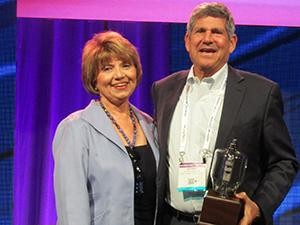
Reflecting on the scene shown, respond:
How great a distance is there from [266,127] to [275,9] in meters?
1.44

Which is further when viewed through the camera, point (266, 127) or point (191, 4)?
point (191, 4)

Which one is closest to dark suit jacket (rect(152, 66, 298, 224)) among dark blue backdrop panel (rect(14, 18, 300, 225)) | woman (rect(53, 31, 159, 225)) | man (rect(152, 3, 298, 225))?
man (rect(152, 3, 298, 225))

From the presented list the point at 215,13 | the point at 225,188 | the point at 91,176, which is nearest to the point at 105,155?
the point at 91,176

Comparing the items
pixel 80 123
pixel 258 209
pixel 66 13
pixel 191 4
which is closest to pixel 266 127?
pixel 258 209

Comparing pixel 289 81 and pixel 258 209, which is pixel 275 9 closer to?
pixel 289 81

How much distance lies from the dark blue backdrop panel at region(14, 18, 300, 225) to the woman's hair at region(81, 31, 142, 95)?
1.28 m

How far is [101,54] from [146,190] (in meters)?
0.51

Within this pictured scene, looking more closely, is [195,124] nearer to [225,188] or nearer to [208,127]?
[208,127]

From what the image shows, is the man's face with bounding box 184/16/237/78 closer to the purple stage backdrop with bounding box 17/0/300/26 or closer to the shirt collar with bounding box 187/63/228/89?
the shirt collar with bounding box 187/63/228/89

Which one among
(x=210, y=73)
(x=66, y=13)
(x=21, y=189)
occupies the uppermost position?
(x=66, y=13)

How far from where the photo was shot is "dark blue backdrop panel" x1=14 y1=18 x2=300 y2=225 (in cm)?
321

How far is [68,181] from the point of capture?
1886mm

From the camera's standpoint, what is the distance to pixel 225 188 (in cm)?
183

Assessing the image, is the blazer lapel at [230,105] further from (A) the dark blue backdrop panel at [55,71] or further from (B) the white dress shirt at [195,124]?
(A) the dark blue backdrop panel at [55,71]
